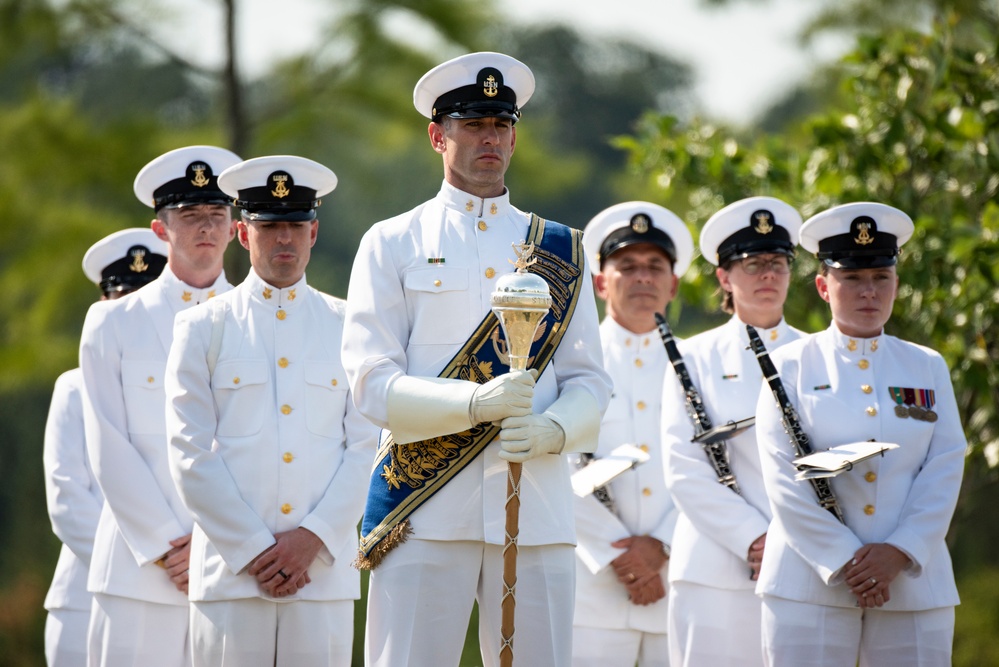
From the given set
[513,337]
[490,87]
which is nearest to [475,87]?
[490,87]

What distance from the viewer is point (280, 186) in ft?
19.3

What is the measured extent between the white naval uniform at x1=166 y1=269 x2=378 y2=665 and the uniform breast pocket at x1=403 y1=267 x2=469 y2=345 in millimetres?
965

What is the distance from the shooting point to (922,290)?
26.1ft

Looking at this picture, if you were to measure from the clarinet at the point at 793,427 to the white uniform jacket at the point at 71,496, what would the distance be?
10.6 ft

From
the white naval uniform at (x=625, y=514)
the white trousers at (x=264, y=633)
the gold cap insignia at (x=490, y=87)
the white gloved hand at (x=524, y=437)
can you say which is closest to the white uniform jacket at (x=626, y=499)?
the white naval uniform at (x=625, y=514)

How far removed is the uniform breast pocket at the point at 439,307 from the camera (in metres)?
4.95

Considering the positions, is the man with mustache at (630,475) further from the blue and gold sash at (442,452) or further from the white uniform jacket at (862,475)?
the blue and gold sash at (442,452)

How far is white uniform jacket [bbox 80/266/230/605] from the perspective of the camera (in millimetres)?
6152

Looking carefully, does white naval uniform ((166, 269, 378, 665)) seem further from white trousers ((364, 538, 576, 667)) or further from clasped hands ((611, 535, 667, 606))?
clasped hands ((611, 535, 667, 606))

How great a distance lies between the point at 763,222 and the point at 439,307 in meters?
2.34

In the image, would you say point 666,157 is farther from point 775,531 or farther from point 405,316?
point 405,316

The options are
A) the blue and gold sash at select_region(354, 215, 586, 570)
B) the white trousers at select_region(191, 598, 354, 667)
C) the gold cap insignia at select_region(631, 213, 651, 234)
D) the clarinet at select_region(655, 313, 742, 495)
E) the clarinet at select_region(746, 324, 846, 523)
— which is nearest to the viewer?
the blue and gold sash at select_region(354, 215, 586, 570)

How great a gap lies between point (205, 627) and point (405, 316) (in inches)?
56.1

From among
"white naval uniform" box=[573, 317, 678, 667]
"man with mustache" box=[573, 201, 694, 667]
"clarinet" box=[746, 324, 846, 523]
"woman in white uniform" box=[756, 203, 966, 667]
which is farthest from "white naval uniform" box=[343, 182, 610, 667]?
"white naval uniform" box=[573, 317, 678, 667]
